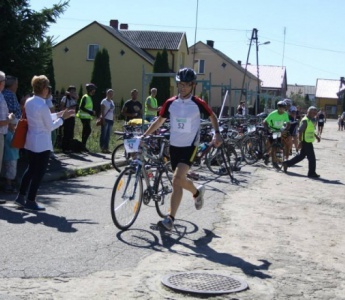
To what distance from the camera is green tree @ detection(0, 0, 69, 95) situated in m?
13.3

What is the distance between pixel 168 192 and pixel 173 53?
154 feet

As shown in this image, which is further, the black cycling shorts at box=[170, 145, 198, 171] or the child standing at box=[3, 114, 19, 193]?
the child standing at box=[3, 114, 19, 193]

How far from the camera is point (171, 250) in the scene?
709 centimetres

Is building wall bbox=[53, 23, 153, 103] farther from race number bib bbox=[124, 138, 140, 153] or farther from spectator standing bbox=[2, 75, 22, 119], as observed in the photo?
race number bib bbox=[124, 138, 140, 153]

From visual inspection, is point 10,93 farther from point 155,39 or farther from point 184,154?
point 155,39

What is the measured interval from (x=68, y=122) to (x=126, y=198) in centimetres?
857

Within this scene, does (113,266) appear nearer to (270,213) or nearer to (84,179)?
(270,213)

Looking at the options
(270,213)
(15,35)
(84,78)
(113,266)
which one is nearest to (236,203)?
(270,213)

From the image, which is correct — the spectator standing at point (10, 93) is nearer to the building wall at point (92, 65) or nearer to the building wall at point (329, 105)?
the building wall at point (92, 65)

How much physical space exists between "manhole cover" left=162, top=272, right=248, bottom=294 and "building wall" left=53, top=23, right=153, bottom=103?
46452 mm

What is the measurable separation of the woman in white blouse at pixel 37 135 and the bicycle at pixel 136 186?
1.15 metres

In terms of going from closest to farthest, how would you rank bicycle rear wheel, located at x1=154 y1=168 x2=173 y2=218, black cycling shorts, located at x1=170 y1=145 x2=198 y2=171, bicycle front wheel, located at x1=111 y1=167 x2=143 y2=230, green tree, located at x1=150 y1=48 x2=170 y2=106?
bicycle front wheel, located at x1=111 y1=167 x2=143 y2=230
black cycling shorts, located at x1=170 y1=145 x2=198 y2=171
bicycle rear wheel, located at x1=154 y1=168 x2=173 y2=218
green tree, located at x1=150 y1=48 x2=170 y2=106

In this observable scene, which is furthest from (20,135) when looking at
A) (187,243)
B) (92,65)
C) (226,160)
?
(92,65)

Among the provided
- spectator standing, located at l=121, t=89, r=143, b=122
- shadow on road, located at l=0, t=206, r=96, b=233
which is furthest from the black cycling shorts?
spectator standing, located at l=121, t=89, r=143, b=122
